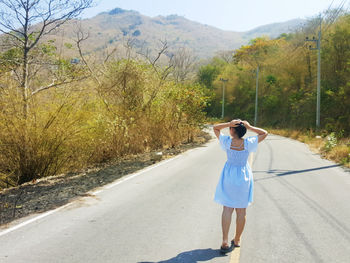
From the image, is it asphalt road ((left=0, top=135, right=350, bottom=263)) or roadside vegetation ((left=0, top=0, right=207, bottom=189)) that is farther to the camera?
roadside vegetation ((left=0, top=0, right=207, bottom=189))

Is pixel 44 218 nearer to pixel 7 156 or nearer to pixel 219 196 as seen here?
pixel 219 196

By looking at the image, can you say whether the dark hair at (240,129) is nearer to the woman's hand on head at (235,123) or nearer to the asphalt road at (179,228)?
the woman's hand on head at (235,123)

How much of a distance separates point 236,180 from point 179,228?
1.46 metres

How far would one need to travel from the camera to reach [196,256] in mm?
4246

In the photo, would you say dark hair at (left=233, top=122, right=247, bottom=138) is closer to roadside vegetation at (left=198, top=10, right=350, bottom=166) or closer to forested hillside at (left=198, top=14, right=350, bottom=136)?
roadside vegetation at (left=198, top=10, right=350, bottom=166)

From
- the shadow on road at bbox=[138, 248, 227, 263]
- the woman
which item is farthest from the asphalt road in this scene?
the woman

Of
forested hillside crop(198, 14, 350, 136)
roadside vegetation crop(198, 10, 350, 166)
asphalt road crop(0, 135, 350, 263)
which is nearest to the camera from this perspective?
asphalt road crop(0, 135, 350, 263)

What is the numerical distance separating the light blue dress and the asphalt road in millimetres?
651

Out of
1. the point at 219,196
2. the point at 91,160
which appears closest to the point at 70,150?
the point at 91,160

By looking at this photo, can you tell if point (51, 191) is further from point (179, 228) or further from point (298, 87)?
point (298, 87)

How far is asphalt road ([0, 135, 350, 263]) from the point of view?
4.27 metres

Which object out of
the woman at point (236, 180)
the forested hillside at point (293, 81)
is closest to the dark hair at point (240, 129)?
the woman at point (236, 180)

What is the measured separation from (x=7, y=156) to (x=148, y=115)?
8.37 metres

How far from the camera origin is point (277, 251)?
14.4 feet
